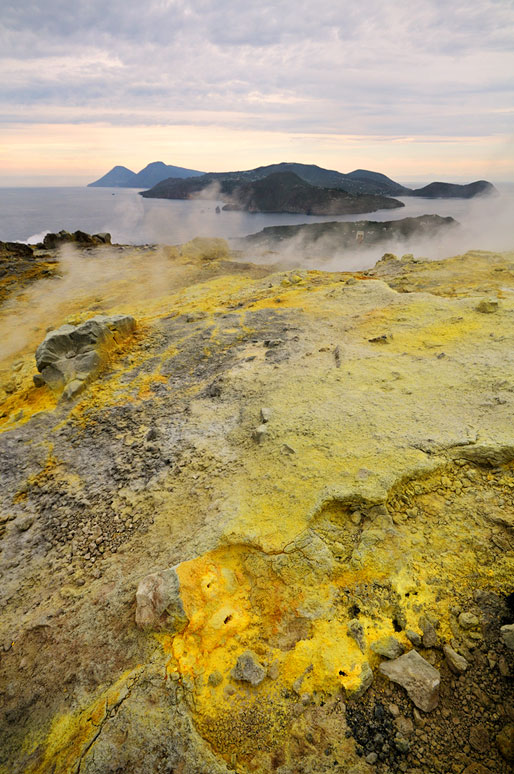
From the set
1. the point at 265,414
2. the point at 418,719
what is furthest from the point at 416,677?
the point at 265,414

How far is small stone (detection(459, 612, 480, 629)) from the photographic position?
3.30 meters

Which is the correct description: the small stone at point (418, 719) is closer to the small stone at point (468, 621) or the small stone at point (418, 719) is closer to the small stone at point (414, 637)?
the small stone at point (414, 637)

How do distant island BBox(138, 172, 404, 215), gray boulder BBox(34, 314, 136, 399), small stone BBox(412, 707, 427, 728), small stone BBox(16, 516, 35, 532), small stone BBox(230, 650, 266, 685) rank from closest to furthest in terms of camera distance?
small stone BBox(412, 707, 427, 728)
small stone BBox(230, 650, 266, 685)
small stone BBox(16, 516, 35, 532)
gray boulder BBox(34, 314, 136, 399)
distant island BBox(138, 172, 404, 215)

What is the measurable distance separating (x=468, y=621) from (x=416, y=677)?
0.71 meters

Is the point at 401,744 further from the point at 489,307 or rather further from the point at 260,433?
the point at 489,307

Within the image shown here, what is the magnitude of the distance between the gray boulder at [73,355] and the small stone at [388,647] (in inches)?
289

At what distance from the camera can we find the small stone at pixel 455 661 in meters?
3.07

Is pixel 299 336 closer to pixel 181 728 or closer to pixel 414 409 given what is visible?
pixel 414 409

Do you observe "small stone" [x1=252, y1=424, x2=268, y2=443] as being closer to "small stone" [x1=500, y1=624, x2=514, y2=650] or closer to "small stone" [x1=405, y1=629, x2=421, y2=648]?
"small stone" [x1=405, y1=629, x2=421, y2=648]

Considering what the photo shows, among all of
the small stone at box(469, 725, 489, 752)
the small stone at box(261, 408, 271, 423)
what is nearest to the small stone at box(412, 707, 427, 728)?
the small stone at box(469, 725, 489, 752)

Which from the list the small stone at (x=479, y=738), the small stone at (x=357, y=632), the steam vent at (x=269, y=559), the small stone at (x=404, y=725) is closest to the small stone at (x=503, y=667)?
the steam vent at (x=269, y=559)

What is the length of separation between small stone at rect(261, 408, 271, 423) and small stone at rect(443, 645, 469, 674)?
145 inches

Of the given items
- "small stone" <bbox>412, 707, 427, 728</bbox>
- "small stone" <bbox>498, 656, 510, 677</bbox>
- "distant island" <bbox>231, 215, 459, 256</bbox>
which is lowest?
"small stone" <bbox>412, 707, 427, 728</bbox>

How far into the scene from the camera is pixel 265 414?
6188 millimetres
